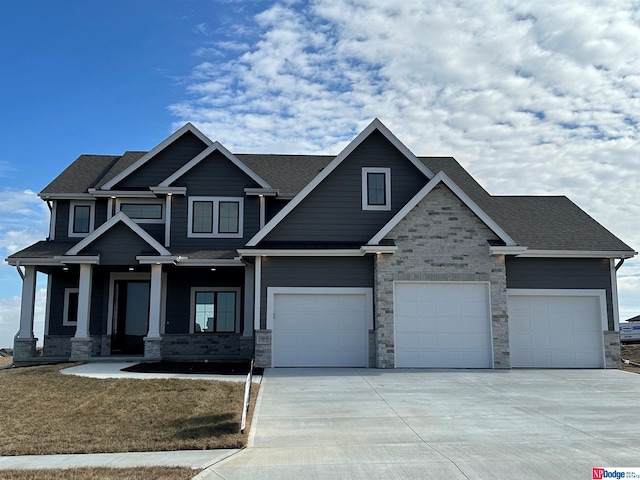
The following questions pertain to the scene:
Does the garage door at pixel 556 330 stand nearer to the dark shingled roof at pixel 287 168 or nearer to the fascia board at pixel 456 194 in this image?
the fascia board at pixel 456 194

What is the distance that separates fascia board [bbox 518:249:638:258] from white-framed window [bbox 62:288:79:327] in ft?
52.2

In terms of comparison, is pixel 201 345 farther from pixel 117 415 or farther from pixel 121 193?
pixel 117 415

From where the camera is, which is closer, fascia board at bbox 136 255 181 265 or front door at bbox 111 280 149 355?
fascia board at bbox 136 255 181 265

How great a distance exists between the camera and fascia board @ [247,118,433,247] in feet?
59.0

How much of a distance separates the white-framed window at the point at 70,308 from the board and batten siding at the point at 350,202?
869 cm

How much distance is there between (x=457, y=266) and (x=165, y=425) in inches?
414

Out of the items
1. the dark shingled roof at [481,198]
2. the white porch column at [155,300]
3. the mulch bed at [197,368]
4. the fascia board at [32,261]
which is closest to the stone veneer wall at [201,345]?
the white porch column at [155,300]


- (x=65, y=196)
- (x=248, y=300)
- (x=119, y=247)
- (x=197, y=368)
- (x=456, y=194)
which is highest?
(x=65, y=196)

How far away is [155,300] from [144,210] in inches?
165

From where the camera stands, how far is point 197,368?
55.8ft

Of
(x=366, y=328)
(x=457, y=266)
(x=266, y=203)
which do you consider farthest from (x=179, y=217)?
(x=457, y=266)

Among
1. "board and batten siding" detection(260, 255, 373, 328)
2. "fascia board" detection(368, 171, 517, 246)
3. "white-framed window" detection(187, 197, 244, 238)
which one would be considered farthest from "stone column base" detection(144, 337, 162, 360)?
"fascia board" detection(368, 171, 517, 246)

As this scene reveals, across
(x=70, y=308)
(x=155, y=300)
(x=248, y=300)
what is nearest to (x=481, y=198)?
(x=248, y=300)

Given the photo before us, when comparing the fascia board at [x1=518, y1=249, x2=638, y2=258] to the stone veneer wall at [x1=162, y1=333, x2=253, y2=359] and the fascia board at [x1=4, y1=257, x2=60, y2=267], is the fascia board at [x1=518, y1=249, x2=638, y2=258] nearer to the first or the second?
the stone veneer wall at [x1=162, y1=333, x2=253, y2=359]
